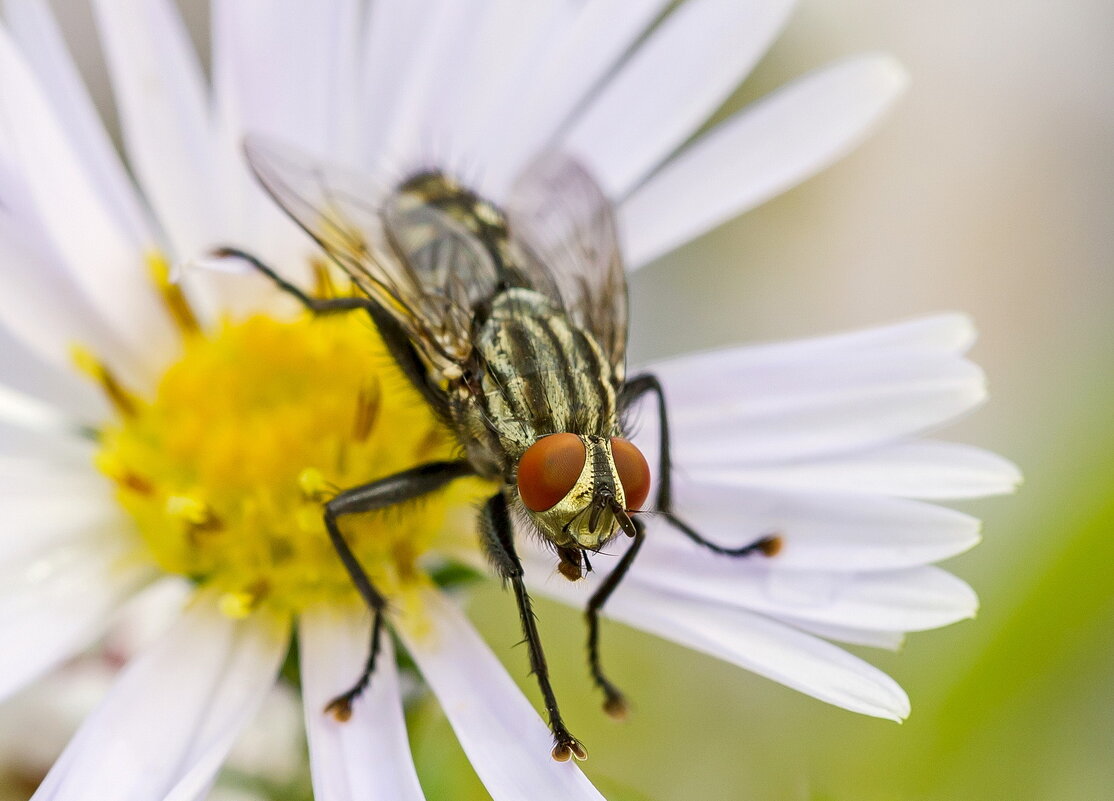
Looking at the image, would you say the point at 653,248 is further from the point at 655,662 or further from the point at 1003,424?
the point at 1003,424

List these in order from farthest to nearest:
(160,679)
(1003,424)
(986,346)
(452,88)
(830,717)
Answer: (986,346) → (1003,424) → (452,88) → (830,717) → (160,679)

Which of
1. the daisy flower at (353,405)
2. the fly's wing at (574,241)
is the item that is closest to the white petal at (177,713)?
the daisy flower at (353,405)

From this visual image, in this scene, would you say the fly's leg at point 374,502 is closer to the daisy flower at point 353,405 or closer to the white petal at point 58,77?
the daisy flower at point 353,405

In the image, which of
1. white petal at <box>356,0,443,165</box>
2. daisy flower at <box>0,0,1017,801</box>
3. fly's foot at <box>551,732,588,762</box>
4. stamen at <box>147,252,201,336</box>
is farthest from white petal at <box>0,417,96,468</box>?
fly's foot at <box>551,732,588,762</box>

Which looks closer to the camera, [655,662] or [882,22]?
[655,662]

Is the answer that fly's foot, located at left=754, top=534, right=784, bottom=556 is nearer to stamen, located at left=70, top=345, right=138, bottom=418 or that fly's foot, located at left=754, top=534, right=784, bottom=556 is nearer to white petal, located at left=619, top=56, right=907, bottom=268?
white petal, located at left=619, top=56, right=907, bottom=268

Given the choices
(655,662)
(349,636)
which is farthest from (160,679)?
(655,662)

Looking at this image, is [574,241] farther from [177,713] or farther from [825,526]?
[177,713]
